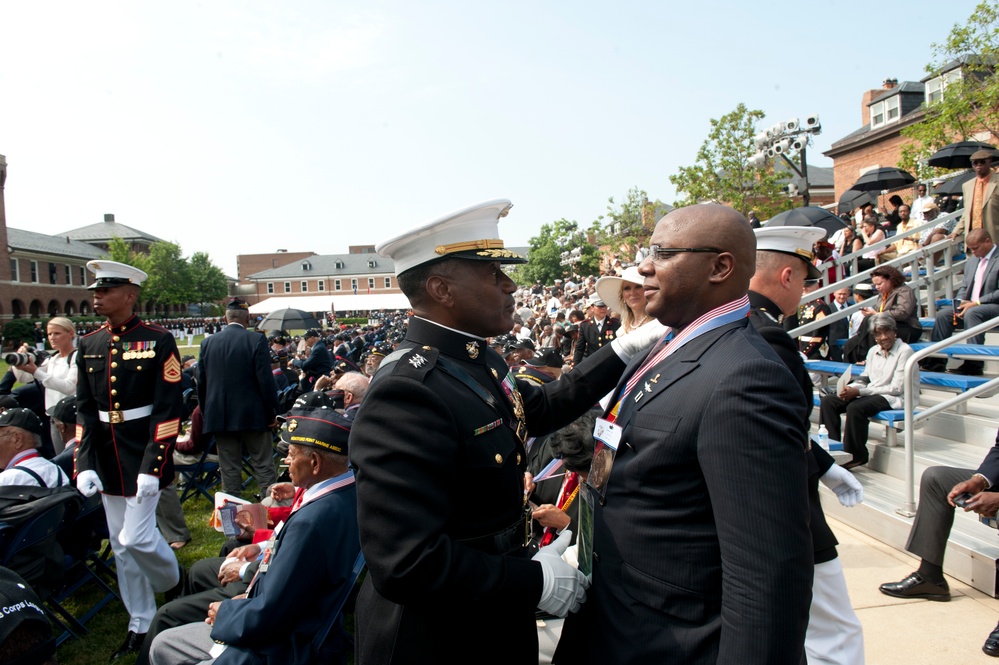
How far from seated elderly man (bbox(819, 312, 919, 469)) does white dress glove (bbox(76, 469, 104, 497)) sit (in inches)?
261

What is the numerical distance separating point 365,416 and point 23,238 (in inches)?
3339

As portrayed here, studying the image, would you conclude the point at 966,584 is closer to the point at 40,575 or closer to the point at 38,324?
the point at 40,575

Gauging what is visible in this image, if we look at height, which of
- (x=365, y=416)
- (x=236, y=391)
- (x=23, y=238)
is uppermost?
(x=23, y=238)

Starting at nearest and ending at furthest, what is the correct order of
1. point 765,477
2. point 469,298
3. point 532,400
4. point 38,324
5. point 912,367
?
1. point 765,477
2. point 469,298
3. point 532,400
4. point 912,367
5. point 38,324

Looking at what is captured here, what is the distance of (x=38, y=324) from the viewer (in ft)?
145

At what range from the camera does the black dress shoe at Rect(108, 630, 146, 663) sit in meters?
4.27

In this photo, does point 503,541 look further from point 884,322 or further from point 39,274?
point 39,274

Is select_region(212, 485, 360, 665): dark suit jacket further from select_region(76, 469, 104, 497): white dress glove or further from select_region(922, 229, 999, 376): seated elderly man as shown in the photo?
select_region(922, 229, 999, 376): seated elderly man

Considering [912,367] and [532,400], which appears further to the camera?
[912,367]

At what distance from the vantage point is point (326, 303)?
3488 cm

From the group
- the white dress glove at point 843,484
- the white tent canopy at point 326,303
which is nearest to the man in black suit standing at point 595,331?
the white dress glove at point 843,484

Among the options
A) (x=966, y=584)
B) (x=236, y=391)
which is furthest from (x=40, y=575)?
(x=966, y=584)

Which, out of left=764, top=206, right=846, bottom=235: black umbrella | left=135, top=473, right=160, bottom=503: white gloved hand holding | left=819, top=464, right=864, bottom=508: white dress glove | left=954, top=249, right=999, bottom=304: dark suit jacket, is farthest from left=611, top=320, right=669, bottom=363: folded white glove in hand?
left=764, top=206, right=846, bottom=235: black umbrella

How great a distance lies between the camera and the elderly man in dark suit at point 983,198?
28.9 feet
